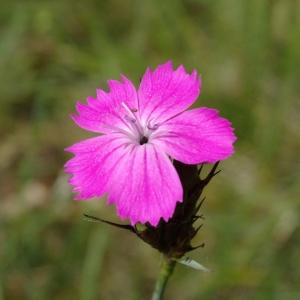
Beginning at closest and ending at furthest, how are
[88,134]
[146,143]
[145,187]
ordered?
[145,187], [146,143], [88,134]

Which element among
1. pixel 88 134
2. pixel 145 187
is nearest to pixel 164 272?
pixel 145 187

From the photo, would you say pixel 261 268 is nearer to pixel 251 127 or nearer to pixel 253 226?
pixel 253 226

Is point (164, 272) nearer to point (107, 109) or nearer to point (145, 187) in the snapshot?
point (145, 187)

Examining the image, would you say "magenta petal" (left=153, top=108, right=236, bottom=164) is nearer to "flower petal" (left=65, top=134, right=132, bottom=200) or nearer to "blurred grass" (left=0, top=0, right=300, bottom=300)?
"flower petal" (left=65, top=134, right=132, bottom=200)

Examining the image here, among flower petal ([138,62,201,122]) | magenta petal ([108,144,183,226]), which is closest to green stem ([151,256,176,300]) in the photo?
magenta petal ([108,144,183,226])

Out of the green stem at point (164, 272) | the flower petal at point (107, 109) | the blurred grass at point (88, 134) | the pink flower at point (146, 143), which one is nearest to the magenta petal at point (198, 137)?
the pink flower at point (146, 143)

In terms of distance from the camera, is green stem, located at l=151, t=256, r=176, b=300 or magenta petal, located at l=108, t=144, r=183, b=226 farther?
green stem, located at l=151, t=256, r=176, b=300

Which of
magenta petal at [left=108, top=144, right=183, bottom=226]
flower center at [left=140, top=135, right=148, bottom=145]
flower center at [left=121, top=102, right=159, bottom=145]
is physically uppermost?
flower center at [left=121, top=102, right=159, bottom=145]

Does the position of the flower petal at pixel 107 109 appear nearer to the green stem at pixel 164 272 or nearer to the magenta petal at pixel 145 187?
the magenta petal at pixel 145 187

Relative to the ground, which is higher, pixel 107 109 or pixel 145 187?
pixel 107 109
